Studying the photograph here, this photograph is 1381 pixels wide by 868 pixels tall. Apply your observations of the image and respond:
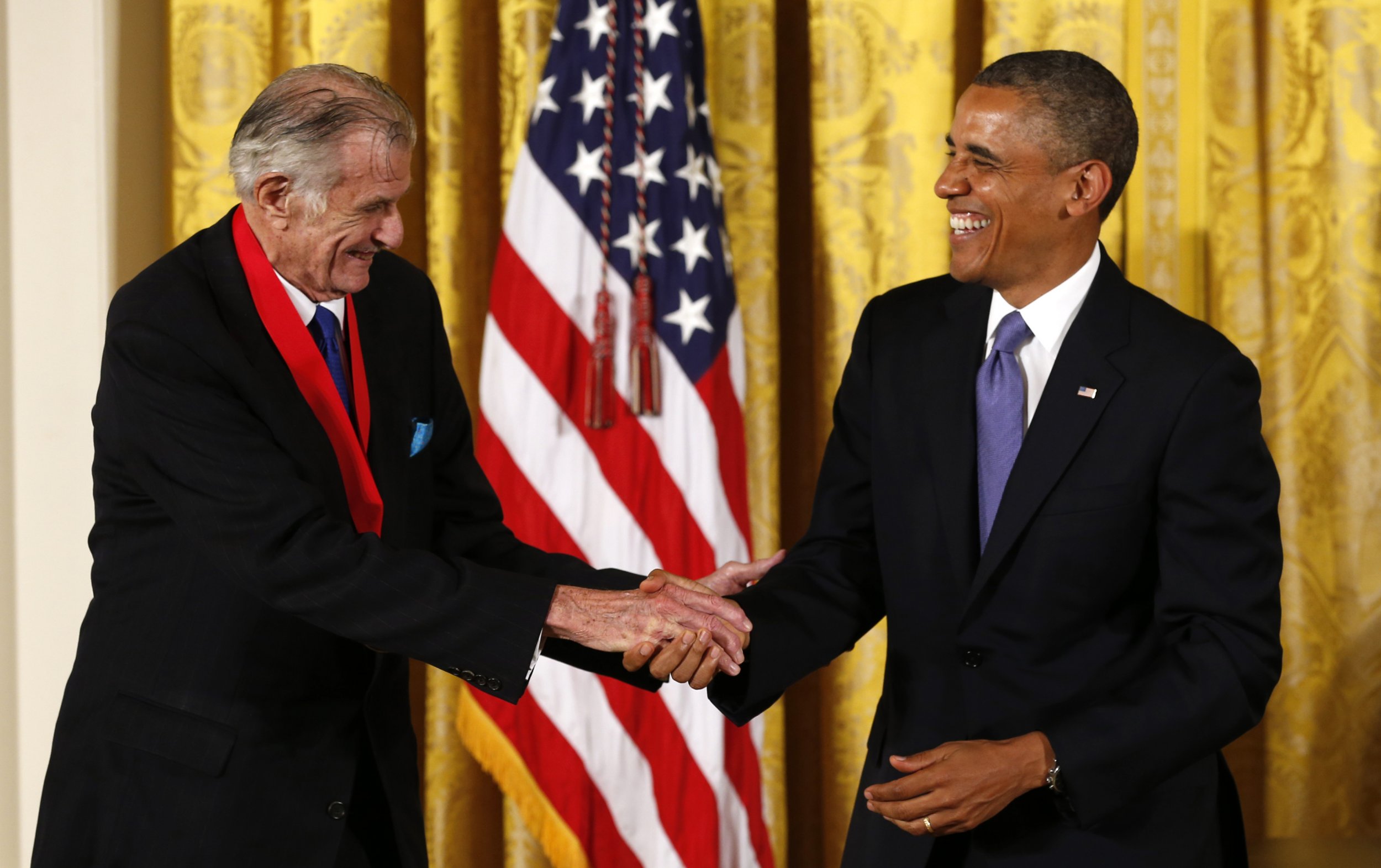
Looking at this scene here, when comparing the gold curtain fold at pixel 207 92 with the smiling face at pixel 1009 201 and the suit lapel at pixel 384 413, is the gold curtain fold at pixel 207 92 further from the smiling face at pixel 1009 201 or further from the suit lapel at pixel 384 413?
the smiling face at pixel 1009 201

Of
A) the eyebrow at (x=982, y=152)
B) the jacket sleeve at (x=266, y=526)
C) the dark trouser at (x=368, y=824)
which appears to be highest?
the eyebrow at (x=982, y=152)

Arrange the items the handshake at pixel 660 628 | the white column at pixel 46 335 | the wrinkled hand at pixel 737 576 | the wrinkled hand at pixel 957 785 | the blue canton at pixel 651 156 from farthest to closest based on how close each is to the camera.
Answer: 1. the white column at pixel 46 335
2. the blue canton at pixel 651 156
3. the wrinkled hand at pixel 737 576
4. the handshake at pixel 660 628
5. the wrinkled hand at pixel 957 785

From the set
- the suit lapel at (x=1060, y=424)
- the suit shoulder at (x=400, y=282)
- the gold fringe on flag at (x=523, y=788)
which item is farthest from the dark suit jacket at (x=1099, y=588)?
the gold fringe on flag at (x=523, y=788)

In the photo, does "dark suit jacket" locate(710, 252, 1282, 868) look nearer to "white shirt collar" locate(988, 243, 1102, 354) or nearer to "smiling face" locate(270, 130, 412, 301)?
"white shirt collar" locate(988, 243, 1102, 354)

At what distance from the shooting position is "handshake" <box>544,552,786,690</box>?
1947 mm

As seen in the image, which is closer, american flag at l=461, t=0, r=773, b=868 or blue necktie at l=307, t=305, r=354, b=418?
blue necktie at l=307, t=305, r=354, b=418

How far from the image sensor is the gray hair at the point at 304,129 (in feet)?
6.06

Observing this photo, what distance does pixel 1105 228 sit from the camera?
10.6 ft

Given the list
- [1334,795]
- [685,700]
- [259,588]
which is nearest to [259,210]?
[259,588]

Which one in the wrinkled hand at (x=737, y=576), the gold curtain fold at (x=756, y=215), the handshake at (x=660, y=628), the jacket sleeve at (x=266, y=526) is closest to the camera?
the jacket sleeve at (x=266, y=526)

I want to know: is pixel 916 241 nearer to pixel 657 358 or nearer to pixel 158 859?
pixel 657 358

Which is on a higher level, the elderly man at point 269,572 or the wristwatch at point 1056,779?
the elderly man at point 269,572

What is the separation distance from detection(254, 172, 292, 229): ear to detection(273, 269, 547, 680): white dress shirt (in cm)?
8

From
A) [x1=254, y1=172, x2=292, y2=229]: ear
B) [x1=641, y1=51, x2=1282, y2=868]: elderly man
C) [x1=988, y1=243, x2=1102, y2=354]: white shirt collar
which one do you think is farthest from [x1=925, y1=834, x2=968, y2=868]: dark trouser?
[x1=254, y1=172, x2=292, y2=229]: ear
